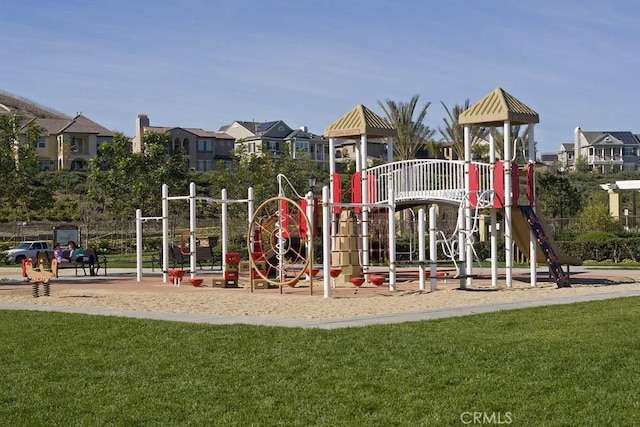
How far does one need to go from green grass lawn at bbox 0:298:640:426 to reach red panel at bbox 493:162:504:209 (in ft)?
30.8

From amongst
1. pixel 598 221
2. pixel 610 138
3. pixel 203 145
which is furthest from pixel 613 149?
pixel 598 221

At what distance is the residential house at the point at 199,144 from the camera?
332ft

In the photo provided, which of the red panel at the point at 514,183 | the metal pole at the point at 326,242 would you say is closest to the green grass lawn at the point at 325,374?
the metal pole at the point at 326,242

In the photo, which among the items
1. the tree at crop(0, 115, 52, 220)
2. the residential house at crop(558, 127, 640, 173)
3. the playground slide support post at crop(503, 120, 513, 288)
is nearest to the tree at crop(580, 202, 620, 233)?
the playground slide support post at crop(503, 120, 513, 288)

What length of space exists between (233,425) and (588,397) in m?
3.44

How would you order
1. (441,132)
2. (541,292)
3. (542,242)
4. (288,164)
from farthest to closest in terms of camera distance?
(441,132) → (288,164) → (542,242) → (541,292)

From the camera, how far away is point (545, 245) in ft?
77.2

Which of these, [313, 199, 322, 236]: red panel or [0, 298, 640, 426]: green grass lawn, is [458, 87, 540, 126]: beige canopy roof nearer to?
[313, 199, 322, 236]: red panel

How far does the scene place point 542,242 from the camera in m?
23.5

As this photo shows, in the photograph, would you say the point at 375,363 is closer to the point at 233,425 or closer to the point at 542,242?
the point at 233,425

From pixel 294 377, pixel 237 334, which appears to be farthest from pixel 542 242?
pixel 294 377

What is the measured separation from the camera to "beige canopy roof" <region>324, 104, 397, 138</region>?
1033 inches

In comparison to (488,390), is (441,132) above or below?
above

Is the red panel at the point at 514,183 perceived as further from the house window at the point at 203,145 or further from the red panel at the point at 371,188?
the house window at the point at 203,145
